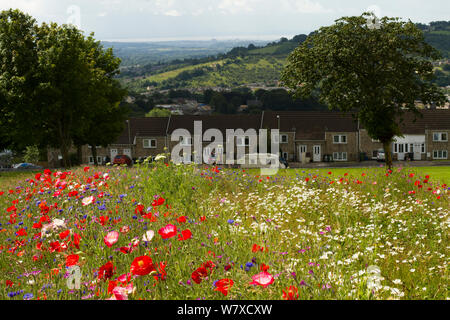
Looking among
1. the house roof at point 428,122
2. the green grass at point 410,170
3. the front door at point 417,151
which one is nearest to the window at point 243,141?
the house roof at point 428,122

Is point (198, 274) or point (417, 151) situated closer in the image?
point (198, 274)

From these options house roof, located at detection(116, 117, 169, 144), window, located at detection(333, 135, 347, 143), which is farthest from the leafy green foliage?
window, located at detection(333, 135, 347, 143)

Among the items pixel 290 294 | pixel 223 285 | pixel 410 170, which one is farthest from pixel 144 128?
pixel 290 294

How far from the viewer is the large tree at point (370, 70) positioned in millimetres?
33125

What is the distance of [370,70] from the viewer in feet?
112

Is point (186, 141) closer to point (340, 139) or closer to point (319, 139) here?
point (319, 139)

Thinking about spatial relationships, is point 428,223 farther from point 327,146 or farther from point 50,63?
point 327,146

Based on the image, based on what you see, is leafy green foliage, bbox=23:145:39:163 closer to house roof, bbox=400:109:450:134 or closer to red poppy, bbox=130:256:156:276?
house roof, bbox=400:109:450:134

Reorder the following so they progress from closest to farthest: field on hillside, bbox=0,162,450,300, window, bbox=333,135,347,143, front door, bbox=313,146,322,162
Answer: field on hillside, bbox=0,162,450,300 < window, bbox=333,135,347,143 < front door, bbox=313,146,322,162

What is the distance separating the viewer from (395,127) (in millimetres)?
33594

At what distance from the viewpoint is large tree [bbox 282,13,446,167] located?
33.1 meters

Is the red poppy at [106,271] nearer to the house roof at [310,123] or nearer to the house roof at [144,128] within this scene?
the house roof at [310,123]

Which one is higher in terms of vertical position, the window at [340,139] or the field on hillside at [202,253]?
the field on hillside at [202,253]
